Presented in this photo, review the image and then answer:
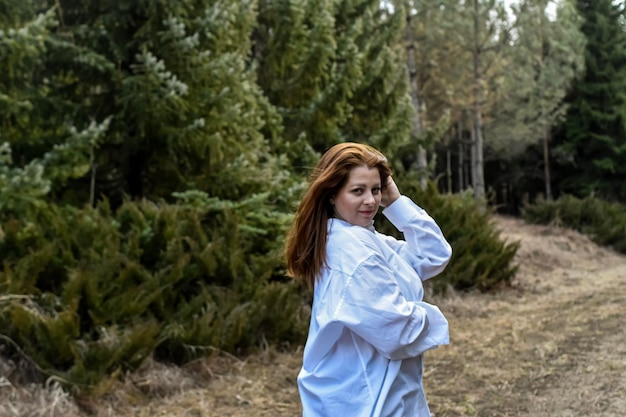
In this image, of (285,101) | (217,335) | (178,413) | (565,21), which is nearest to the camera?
(178,413)

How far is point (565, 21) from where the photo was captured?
29.0 meters

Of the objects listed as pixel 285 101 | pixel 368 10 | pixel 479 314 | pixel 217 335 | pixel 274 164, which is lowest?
pixel 479 314

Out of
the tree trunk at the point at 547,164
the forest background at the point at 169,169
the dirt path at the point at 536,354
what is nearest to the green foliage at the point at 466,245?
the forest background at the point at 169,169

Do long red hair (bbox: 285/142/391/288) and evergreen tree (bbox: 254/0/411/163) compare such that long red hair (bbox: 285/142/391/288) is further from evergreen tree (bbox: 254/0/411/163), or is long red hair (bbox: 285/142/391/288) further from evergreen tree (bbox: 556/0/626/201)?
evergreen tree (bbox: 556/0/626/201)

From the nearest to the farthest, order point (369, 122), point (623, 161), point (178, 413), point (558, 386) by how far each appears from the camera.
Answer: point (178, 413) < point (558, 386) < point (369, 122) < point (623, 161)

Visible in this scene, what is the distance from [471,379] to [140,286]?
280 cm

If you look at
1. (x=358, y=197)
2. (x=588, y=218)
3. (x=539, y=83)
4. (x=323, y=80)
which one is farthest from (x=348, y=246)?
(x=539, y=83)

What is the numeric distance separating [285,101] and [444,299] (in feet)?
15.5

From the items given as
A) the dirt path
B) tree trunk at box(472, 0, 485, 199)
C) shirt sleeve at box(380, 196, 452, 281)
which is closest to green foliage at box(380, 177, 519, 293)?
the dirt path

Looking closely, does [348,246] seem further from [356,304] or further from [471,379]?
[471,379]

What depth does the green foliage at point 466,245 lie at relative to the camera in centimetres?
938

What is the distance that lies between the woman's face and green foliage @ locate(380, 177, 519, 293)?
7.06 metres

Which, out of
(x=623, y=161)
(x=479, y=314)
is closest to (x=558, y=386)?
(x=479, y=314)

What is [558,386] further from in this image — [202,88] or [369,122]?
[369,122]
